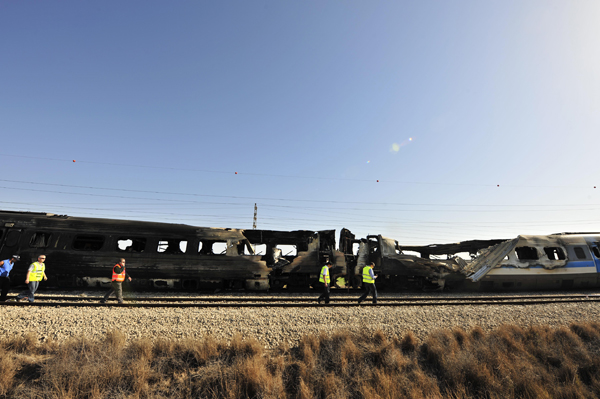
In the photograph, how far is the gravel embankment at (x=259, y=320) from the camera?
6355 millimetres

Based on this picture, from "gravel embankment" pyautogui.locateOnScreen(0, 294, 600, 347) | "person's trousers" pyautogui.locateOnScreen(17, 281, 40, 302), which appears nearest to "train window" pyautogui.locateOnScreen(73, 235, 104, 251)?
"person's trousers" pyautogui.locateOnScreen(17, 281, 40, 302)

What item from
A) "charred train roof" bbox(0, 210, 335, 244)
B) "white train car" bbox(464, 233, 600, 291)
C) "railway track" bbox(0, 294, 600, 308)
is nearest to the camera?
"railway track" bbox(0, 294, 600, 308)

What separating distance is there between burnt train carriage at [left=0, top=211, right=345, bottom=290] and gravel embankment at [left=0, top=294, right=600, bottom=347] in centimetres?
348

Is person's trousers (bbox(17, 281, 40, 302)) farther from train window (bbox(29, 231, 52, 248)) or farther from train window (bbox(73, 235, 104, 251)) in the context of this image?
train window (bbox(73, 235, 104, 251))

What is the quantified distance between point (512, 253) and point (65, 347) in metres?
17.0

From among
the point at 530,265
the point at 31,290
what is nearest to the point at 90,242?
the point at 31,290

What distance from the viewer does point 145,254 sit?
1179cm

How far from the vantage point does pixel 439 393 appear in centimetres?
469

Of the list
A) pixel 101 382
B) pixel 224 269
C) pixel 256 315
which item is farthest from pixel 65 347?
pixel 224 269

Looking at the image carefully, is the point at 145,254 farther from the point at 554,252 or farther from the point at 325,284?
the point at 554,252

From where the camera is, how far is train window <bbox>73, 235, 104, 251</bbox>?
12.0 m

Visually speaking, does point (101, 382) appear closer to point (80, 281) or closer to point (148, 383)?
point (148, 383)

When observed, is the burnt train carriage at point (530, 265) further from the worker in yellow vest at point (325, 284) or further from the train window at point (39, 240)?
the train window at point (39, 240)

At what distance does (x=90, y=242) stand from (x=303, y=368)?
11.7 meters
